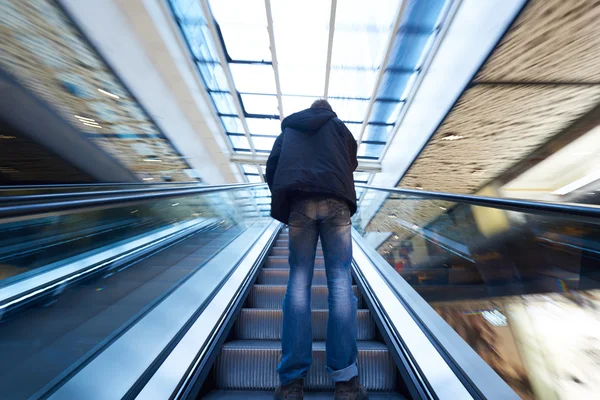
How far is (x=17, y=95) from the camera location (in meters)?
4.25

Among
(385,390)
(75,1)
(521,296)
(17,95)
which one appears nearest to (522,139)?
(521,296)

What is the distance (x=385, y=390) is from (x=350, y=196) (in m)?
1.01

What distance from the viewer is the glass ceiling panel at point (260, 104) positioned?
9.68 m

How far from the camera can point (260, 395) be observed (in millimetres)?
1376

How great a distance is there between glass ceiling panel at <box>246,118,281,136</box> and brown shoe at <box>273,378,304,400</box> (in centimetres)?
1035

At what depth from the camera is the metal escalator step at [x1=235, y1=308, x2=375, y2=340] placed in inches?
75.5

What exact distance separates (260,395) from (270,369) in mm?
145

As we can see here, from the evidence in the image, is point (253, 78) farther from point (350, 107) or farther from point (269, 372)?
point (269, 372)

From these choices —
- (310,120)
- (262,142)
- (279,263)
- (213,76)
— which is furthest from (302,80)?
(310,120)

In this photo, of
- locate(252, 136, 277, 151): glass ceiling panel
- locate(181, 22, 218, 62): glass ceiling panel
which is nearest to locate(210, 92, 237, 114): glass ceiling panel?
locate(181, 22, 218, 62): glass ceiling panel

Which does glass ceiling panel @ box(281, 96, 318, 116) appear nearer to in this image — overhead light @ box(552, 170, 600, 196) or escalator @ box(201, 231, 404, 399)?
overhead light @ box(552, 170, 600, 196)

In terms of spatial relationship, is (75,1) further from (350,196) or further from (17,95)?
(350,196)

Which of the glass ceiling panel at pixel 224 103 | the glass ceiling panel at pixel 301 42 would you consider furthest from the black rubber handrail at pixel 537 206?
the glass ceiling panel at pixel 224 103

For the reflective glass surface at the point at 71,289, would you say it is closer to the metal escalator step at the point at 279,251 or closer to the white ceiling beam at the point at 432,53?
the metal escalator step at the point at 279,251
